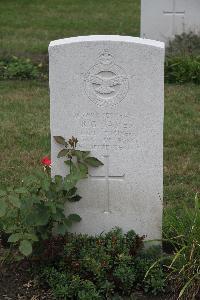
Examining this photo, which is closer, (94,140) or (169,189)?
(94,140)

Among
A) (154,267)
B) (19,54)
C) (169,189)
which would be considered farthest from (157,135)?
(19,54)

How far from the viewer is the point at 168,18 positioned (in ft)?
35.4

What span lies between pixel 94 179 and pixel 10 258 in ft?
2.15

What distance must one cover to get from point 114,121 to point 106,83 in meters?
0.22

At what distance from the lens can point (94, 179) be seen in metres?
4.36

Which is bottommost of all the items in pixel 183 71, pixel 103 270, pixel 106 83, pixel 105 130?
pixel 103 270

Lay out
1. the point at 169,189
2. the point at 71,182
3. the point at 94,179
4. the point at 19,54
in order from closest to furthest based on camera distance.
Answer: the point at 71,182 < the point at 94,179 < the point at 169,189 < the point at 19,54

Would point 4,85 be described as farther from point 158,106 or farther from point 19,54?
point 158,106

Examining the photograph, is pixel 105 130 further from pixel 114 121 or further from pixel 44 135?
pixel 44 135

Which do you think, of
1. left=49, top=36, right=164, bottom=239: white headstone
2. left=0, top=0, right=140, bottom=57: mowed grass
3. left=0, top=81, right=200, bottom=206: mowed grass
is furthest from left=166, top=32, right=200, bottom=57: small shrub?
left=49, top=36, right=164, bottom=239: white headstone

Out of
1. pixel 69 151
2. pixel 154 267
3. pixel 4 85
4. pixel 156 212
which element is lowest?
pixel 154 267

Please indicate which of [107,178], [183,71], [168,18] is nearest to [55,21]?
[168,18]

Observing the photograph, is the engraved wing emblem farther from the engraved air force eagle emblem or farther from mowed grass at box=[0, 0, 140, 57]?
mowed grass at box=[0, 0, 140, 57]

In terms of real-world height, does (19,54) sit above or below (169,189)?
above
